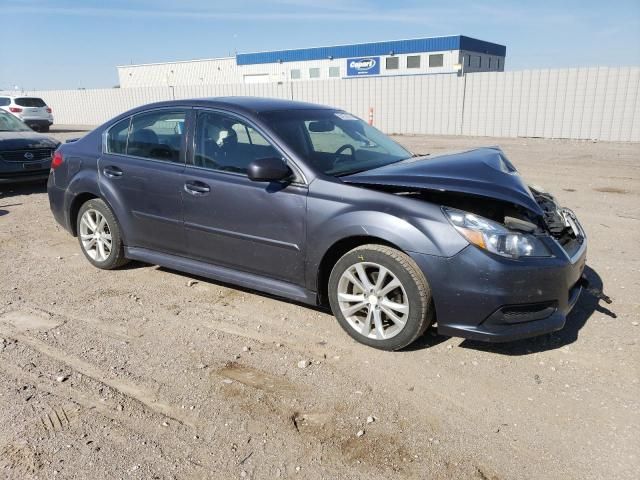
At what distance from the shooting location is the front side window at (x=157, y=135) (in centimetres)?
467

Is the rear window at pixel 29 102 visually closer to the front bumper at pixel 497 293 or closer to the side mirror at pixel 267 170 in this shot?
the side mirror at pixel 267 170

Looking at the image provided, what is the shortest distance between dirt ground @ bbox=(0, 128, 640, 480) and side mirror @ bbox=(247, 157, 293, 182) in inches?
→ 44.7

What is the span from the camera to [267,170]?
381 cm

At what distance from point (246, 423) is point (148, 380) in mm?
813

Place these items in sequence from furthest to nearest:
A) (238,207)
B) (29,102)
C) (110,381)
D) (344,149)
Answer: (29,102), (344,149), (238,207), (110,381)

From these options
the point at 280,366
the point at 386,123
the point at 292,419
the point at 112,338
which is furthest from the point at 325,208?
the point at 386,123

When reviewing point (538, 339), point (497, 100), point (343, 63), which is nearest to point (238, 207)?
point (538, 339)

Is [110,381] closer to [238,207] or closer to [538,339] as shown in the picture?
[238,207]

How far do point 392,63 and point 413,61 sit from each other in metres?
1.88

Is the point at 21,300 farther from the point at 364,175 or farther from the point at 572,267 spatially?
the point at 572,267

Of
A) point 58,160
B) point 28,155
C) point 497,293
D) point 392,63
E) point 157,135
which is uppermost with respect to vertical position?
point 392,63

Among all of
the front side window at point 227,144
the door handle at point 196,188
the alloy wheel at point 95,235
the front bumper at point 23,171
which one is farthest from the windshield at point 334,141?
the front bumper at point 23,171

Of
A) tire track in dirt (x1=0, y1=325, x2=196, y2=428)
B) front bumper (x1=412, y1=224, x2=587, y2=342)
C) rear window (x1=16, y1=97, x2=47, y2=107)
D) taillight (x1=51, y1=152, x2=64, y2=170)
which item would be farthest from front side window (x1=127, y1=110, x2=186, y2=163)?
rear window (x1=16, y1=97, x2=47, y2=107)

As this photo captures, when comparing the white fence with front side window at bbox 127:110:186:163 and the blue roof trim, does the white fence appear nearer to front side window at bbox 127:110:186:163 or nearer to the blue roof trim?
front side window at bbox 127:110:186:163
